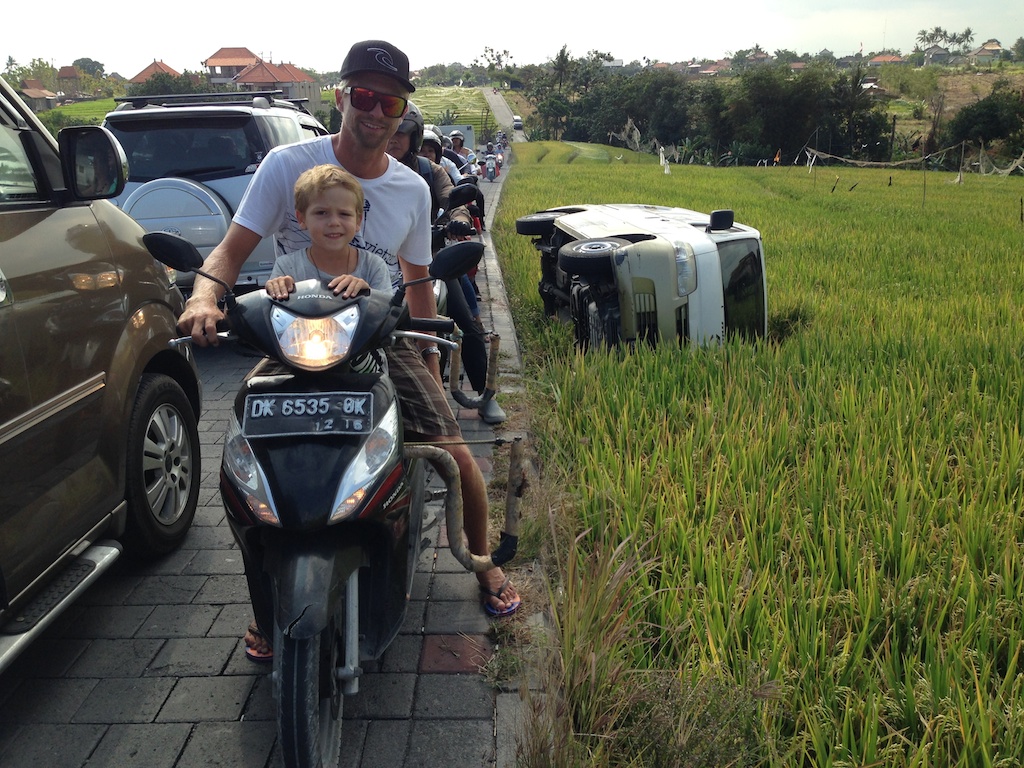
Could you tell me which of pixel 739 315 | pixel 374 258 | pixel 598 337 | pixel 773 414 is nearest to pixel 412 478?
pixel 374 258

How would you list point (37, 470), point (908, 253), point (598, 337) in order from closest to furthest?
point (37, 470)
point (598, 337)
point (908, 253)

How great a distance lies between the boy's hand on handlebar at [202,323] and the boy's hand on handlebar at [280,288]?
191 mm

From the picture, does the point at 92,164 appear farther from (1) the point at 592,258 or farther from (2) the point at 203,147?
(2) the point at 203,147

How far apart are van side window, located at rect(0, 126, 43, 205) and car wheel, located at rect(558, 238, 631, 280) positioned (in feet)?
11.5

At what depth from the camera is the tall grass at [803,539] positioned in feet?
7.27

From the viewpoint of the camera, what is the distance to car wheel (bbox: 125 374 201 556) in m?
3.40

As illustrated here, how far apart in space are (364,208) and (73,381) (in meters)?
1.10

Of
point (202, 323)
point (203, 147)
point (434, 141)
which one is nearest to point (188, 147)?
point (203, 147)

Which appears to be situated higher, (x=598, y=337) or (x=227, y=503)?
(x=227, y=503)

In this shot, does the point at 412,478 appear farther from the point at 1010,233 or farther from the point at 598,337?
the point at 1010,233

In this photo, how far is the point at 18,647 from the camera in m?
2.52

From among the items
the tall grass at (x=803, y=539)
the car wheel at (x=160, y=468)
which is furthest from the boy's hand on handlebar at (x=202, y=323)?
the tall grass at (x=803, y=539)

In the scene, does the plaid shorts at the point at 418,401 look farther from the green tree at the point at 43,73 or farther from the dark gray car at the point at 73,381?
the green tree at the point at 43,73

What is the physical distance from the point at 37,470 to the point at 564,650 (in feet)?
5.40
